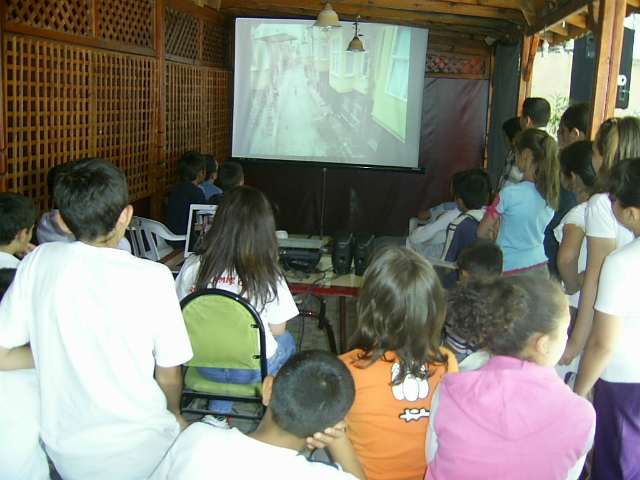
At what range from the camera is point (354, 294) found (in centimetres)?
276

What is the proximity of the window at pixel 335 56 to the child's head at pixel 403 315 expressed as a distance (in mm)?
4985

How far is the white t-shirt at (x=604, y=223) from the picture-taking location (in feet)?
6.24

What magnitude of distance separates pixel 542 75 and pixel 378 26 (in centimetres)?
549

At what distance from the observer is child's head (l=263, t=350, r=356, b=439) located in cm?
114

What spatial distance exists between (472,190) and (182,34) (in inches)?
125

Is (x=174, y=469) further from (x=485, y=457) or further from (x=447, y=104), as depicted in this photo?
(x=447, y=104)

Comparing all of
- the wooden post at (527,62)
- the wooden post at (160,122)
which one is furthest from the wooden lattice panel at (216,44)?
the wooden post at (527,62)

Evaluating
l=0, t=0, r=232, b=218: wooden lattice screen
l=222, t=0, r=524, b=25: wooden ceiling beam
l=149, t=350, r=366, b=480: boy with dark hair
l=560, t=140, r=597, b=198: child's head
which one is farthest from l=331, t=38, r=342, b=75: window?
l=149, t=350, r=366, b=480: boy with dark hair

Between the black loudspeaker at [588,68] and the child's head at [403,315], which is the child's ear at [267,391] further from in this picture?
the black loudspeaker at [588,68]

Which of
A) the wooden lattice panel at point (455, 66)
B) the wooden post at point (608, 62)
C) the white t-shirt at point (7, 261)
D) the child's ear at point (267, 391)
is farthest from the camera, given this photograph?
the wooden lattice panel at point (455, 66)

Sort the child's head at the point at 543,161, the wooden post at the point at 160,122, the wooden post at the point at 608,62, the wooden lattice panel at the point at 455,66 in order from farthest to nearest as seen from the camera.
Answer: the wooden lattice panel at the point at 455,66 → the wooden post at the point at 160,122 → the wooden post at the point at 608,62 → the child's head at the point at 543,161

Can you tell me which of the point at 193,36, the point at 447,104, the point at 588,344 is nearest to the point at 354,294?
the point at 588,344

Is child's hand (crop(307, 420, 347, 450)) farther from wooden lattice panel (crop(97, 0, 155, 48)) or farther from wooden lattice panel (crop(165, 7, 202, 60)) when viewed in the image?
wooden lattice panel (crop(165, 7, 202, 60))

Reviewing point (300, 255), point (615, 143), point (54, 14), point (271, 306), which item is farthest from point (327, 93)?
point (271, 306)
